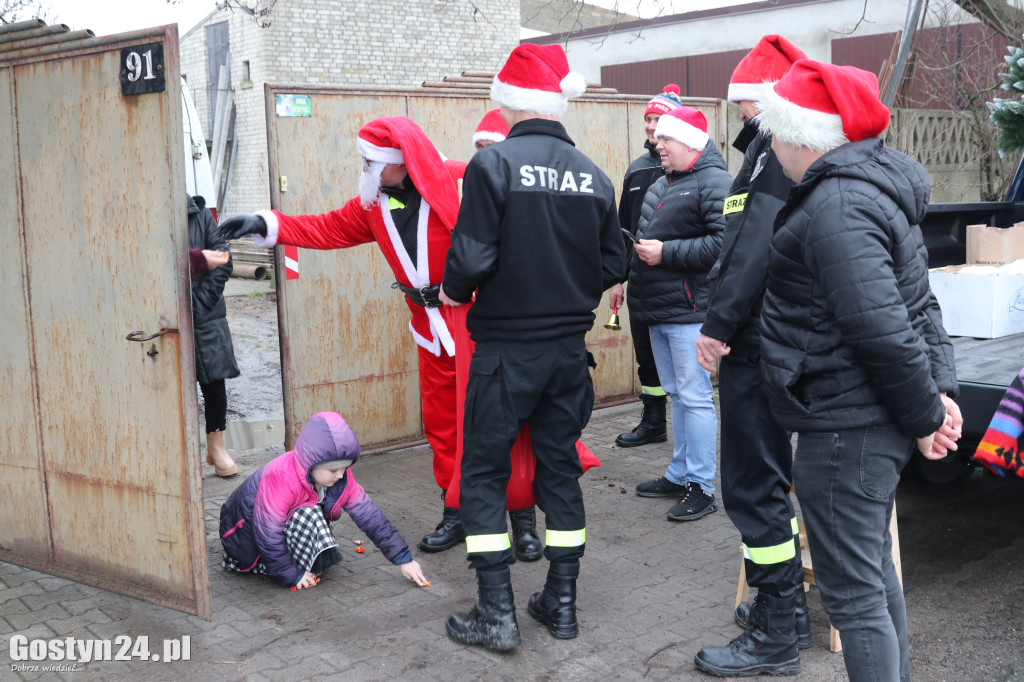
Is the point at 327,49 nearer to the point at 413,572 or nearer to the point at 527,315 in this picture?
the point at 413,572

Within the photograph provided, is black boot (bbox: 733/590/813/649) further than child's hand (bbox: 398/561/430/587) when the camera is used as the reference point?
No

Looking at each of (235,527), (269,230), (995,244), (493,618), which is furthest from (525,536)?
(995,244)

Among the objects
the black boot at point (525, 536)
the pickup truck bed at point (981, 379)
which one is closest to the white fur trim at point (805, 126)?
the pickup truck bed at point (981, 379)

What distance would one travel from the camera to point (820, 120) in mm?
2658

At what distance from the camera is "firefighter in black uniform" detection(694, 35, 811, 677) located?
3.29 m

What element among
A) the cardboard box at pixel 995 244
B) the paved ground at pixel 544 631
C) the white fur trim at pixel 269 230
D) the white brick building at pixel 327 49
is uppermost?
the white brick building at pixel 327 49

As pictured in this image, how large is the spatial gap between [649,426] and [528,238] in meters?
3.21

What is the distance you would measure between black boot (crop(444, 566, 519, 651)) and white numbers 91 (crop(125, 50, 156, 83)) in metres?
2.22

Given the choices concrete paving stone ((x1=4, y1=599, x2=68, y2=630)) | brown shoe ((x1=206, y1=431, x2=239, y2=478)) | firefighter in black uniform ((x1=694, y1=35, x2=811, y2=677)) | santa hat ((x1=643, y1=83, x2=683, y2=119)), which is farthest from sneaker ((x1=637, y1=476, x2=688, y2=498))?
concrete paving stone ((x1=4, y1=599, x2=68, y2=630))

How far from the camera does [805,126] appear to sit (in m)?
2.66

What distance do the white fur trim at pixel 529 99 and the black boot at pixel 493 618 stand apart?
176cm

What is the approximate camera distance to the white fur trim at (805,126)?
2.66m

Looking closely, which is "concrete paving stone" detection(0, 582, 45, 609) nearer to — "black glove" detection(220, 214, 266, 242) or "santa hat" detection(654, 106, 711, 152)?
"black glove" detection(220, 214, 266, 242)

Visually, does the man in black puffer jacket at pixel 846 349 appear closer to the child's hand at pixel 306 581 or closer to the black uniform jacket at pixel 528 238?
the black uniform jacket at pixel 528 238
